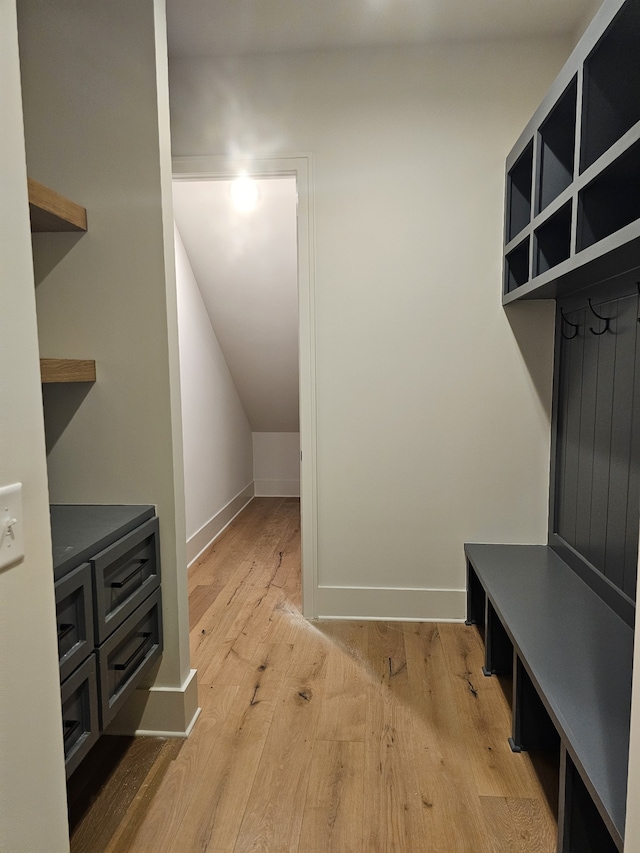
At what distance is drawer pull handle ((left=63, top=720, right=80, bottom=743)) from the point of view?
1465 mm

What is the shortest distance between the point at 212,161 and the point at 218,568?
236 cm

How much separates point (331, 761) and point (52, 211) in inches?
74.1

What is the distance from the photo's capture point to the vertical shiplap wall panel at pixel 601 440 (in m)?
1.90

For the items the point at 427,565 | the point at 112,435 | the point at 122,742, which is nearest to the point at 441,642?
the point at 427,565

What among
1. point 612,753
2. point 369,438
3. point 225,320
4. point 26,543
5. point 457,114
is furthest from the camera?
point 225,320

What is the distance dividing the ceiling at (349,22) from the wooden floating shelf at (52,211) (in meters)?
1.13

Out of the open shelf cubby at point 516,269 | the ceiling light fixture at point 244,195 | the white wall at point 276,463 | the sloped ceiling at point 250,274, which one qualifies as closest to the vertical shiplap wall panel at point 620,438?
the open shelf cubby at point 516,269

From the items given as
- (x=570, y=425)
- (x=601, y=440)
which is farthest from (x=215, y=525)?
(x=601, y=440)

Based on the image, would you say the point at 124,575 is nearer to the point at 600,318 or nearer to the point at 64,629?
the point at 64,629

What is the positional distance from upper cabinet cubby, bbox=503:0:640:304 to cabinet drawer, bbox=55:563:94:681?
1549 mm

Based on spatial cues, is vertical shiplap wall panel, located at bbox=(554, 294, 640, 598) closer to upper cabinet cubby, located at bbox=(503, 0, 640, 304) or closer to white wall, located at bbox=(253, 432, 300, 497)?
upper cabinet cubby, located at bbox=(503, 0, 640, 304)

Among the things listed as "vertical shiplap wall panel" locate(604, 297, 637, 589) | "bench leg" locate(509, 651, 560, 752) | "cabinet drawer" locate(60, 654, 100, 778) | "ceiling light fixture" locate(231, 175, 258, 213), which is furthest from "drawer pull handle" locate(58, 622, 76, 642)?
"ceiling light fixture" locate(231, 175, 258, 213)

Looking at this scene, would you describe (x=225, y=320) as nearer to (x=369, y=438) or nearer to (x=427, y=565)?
(x=369, y=438)

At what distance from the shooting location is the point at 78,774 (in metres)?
1.87
